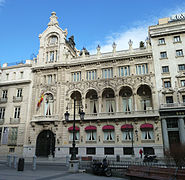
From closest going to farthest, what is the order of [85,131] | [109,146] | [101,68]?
[109,146]
[85,131]
[101,68]

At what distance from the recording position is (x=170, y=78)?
3117 centimetres

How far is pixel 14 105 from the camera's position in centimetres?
3747

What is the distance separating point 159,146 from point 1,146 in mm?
29560

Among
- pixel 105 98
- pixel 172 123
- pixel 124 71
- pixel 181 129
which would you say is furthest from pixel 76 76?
pixel 181 129

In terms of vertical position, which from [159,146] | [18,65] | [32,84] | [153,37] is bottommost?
[159,146]

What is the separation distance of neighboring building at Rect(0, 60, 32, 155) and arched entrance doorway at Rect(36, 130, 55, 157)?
3.14 meters

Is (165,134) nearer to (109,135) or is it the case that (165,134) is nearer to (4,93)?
(109,135)

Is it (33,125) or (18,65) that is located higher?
(18,65)

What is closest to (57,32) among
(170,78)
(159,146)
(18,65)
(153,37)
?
(18,65)

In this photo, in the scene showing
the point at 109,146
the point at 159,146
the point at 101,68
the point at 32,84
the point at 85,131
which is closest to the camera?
the point at 159,146

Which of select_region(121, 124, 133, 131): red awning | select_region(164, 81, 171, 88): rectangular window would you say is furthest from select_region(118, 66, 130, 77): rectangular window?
select_region(121, 124, 133, 131): red awning

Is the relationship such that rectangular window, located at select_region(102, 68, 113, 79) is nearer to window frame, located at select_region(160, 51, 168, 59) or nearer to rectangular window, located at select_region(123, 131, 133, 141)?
window frame, located at select_region(160, 51, 168, 59)

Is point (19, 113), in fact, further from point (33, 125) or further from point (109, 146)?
point (109, 146)

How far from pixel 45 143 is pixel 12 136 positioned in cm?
702
